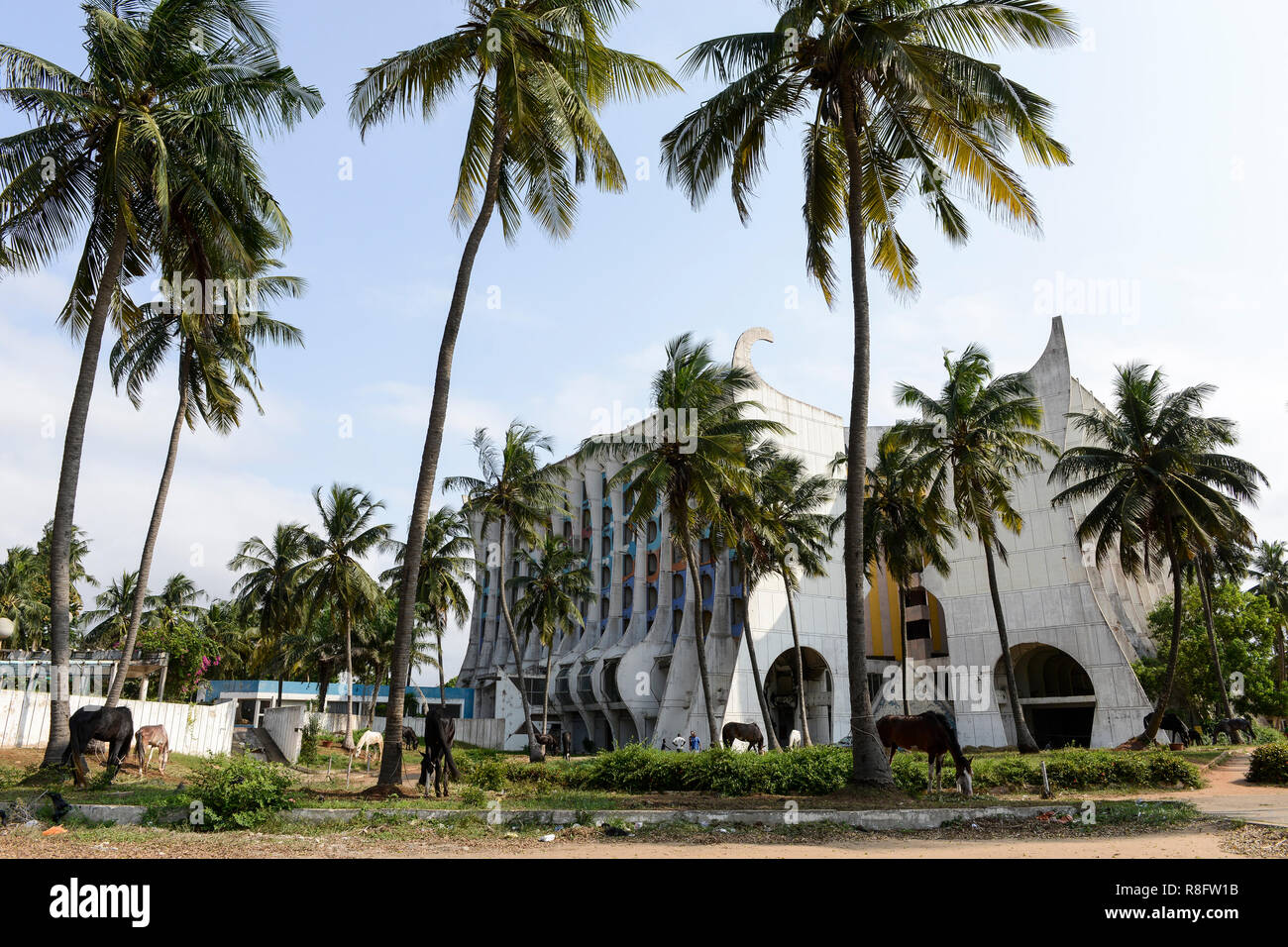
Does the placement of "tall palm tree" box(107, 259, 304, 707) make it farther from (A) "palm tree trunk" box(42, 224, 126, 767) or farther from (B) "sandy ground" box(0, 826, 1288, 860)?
(B) "sandy ground" box(0, 826, 1288, 860)

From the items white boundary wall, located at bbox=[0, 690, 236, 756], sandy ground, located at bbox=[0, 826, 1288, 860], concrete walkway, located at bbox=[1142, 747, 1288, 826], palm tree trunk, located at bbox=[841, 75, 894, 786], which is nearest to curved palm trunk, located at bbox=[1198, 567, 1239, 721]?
concrete walkway, located at bbox=[1142, 747, 1288, 826]

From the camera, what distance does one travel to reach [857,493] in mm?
16578

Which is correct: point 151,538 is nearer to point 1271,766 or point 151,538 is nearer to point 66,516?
point 66,516

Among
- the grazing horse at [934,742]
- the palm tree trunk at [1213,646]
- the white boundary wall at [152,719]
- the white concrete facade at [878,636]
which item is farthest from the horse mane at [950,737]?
the white concrete facade at [878,636]

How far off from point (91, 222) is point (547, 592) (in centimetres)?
3343

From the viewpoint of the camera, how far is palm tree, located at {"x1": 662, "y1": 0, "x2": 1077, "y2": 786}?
15859 mm

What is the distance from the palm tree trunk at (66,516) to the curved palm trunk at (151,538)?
4368 millimetres

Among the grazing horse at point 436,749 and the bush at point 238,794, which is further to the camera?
the grazing horse at point 436,749

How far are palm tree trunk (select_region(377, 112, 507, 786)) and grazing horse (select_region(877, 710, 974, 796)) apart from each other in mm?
9715

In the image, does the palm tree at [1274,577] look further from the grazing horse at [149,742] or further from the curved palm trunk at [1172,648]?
the grazing horse at [149,742]

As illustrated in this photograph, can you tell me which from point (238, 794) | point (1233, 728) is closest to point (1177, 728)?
point (1233, 728)

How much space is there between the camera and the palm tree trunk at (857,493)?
15.6 meters

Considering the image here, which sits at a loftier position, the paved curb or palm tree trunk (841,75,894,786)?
palm tree trunk (841,75,894,786)
